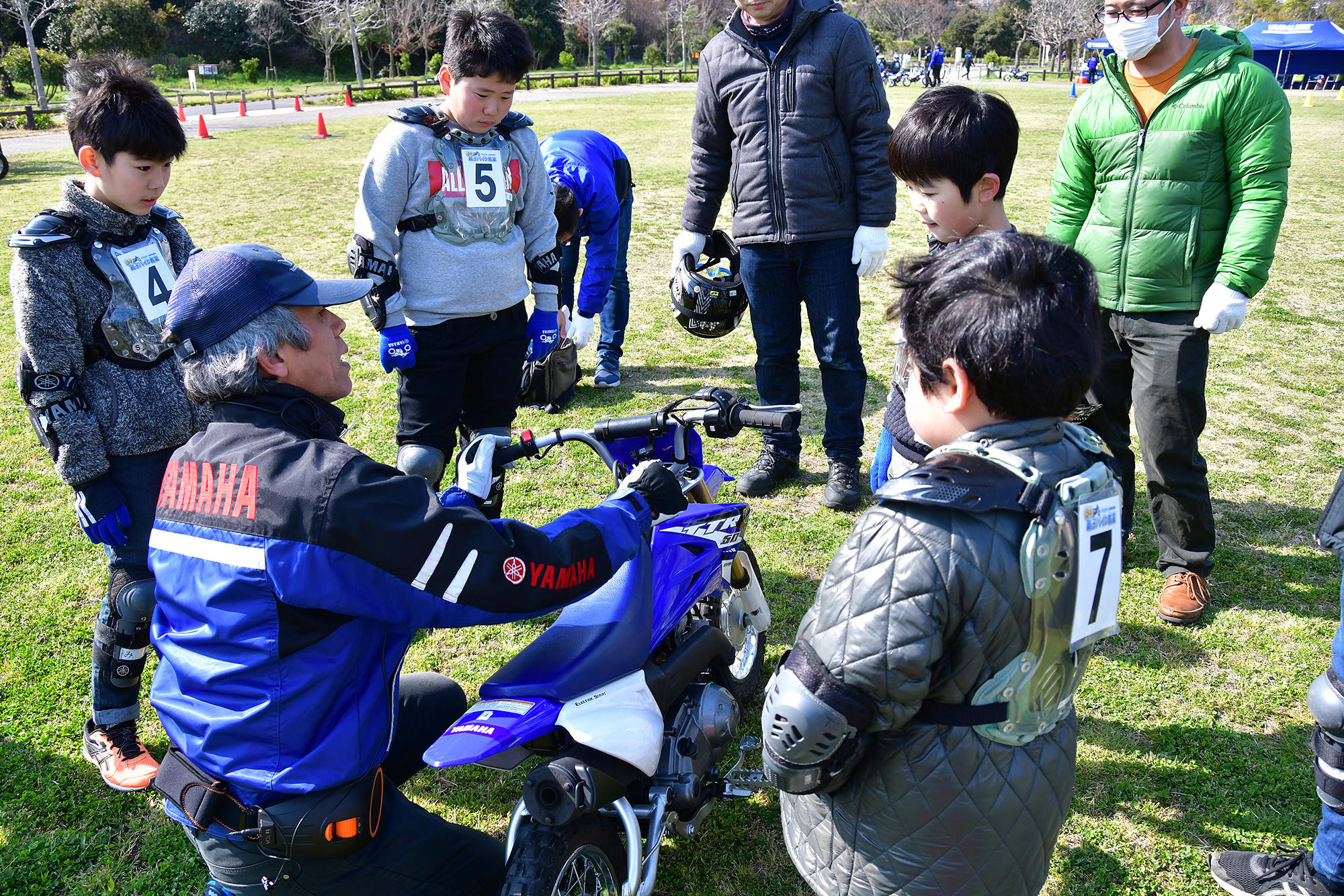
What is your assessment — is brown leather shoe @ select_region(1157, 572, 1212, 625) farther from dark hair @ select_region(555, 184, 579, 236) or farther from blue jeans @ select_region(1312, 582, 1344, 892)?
dark hair @ select_region(555, 184, 579, 236)

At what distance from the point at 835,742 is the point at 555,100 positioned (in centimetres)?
3358

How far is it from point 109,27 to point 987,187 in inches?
1634

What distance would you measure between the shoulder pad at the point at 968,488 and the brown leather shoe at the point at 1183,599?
283 centimetres

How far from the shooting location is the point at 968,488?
1442 mm

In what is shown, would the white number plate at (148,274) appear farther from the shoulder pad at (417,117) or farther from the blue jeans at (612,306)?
the blue jeans at (612,306)

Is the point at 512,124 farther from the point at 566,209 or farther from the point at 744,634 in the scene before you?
the point at 744,634

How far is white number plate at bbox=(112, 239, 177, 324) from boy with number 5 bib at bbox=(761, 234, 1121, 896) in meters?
2.45

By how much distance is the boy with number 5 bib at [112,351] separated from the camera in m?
2.70

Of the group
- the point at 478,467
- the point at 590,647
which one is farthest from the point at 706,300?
the point at 590,647

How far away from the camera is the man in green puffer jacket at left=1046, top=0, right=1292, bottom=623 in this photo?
326 centimetres

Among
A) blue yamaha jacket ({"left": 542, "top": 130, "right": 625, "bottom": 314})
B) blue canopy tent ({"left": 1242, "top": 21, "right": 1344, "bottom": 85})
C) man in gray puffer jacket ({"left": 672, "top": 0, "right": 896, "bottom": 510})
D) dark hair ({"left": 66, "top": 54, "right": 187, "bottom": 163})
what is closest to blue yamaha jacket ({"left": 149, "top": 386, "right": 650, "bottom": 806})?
dark hair ({"left": 66, "top": 54, "right": 187, "bottom": 163})

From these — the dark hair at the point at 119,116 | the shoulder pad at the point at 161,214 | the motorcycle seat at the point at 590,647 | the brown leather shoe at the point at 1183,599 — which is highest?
the dark hair at the point at 119,116

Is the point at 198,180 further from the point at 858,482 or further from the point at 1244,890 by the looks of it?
the point at 1244,890

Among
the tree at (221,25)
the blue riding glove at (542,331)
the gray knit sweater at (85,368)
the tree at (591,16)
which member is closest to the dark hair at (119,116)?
the gray knit sweater at (85,368)
